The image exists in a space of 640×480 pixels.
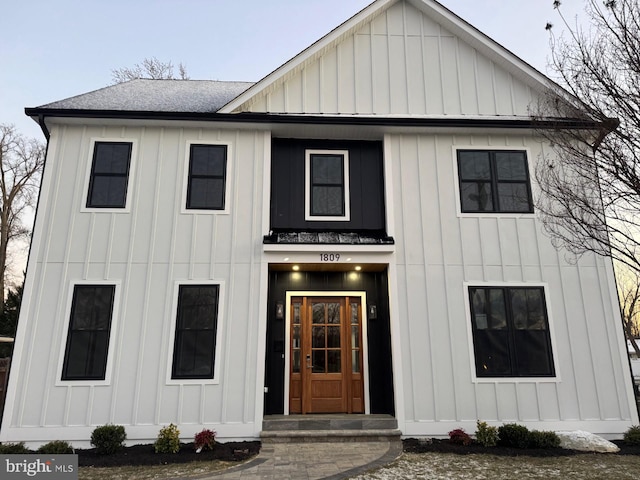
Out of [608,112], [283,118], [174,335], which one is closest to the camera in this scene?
[608,112]

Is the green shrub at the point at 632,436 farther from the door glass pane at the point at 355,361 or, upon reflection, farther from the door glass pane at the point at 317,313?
the door glass pane at the point at 317,313

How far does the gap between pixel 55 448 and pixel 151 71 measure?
18.6 metres

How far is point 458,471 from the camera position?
536cm

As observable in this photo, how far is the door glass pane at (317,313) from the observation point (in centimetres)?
824

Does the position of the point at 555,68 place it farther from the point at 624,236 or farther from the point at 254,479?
the point at 254,479

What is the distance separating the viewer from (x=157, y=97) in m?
9.28

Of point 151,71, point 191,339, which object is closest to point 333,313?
point 191,339

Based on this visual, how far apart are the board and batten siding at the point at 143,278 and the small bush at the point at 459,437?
351cm

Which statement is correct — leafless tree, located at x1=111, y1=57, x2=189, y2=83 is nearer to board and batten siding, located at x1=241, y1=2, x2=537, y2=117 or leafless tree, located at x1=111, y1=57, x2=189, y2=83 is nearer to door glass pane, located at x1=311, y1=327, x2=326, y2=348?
board and batten siding, located at x1=241, y1=2, x2=537, y2=117

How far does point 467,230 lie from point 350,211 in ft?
8.01

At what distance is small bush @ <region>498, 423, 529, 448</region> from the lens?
652cm

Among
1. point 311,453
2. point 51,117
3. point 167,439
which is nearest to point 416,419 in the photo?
point 311,453

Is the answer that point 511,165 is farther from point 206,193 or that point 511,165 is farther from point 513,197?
point 206,193

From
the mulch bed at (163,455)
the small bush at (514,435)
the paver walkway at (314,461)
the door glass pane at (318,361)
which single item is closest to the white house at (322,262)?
the door glass pane at (318,361)
